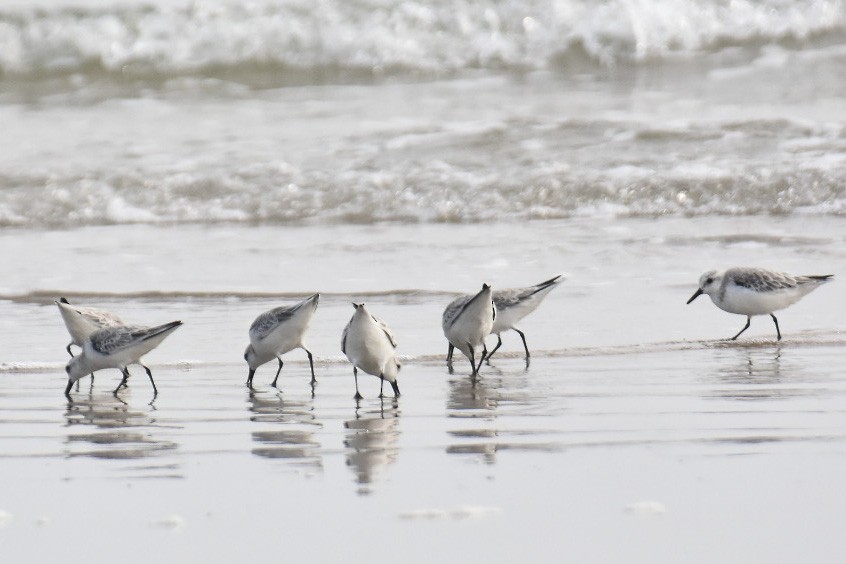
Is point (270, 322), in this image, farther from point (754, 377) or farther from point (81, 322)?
point (754, 377)

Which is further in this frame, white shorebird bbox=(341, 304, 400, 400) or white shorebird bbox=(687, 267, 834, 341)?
white shorebird bbox=(687, 267, 834, 341)

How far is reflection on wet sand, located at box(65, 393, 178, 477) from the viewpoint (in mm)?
4785

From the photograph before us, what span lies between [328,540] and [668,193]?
917cm

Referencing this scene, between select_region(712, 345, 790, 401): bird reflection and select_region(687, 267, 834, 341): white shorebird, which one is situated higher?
select_region(687, 267, 834, 341): white shorebird

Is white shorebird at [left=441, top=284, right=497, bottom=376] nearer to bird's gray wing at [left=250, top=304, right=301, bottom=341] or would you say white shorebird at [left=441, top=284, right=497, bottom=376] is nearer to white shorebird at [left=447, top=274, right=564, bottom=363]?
white shorebird at [left=447, top=274, right=564, bottom=363]

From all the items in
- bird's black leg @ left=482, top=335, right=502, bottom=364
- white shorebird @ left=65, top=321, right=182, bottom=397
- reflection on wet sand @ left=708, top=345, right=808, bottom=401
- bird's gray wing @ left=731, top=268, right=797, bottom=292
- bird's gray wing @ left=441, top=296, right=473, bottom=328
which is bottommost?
reflection on wet sand @ left=708, top=345, right=808, bottom=401

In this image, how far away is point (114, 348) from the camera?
6164 millimetres

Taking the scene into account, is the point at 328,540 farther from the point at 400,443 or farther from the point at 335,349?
the point at 335,349

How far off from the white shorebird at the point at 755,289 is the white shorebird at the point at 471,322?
1.64 m

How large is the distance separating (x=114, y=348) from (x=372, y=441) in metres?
1.71

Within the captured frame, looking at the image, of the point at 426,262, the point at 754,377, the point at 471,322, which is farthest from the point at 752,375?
the point at 426,262

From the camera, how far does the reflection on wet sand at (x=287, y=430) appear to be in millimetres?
4715

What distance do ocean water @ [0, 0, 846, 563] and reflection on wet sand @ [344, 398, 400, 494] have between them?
2 cm

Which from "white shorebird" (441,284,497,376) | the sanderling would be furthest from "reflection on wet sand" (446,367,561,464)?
the sanderling
